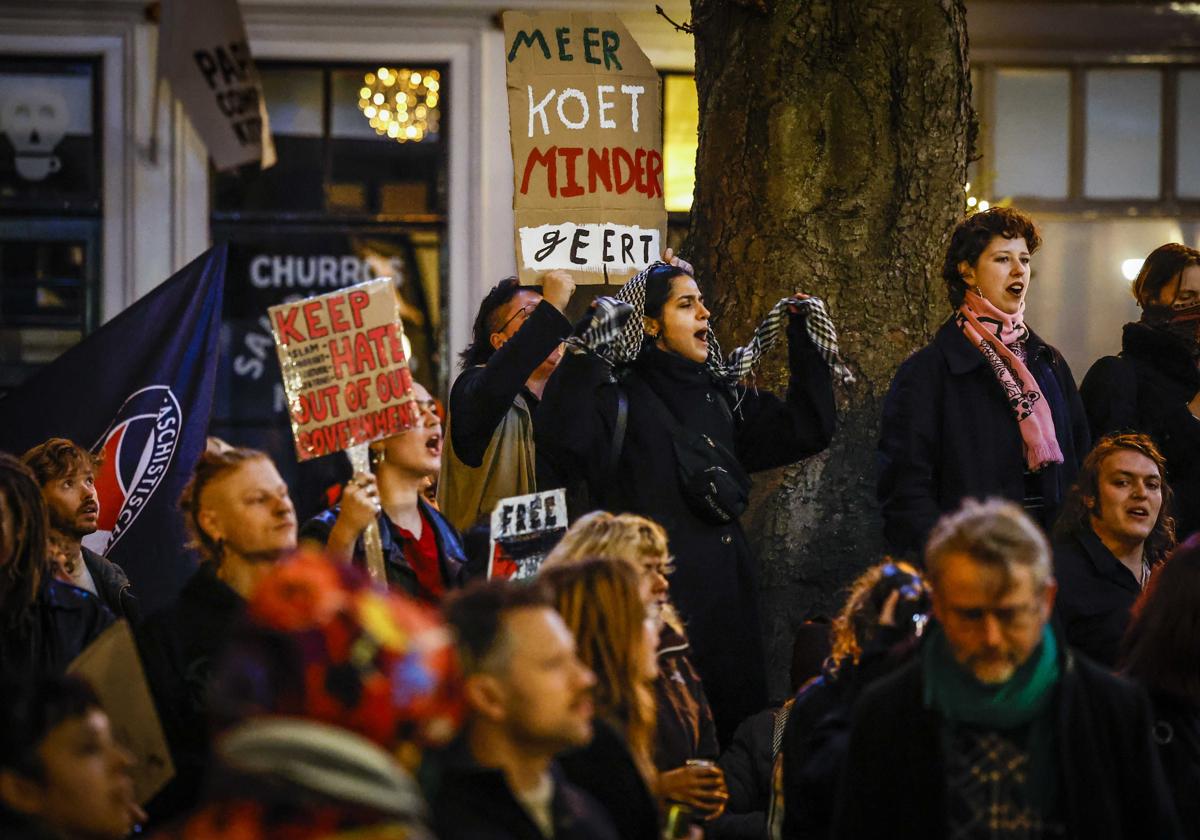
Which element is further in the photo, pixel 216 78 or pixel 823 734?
pixel 216 78

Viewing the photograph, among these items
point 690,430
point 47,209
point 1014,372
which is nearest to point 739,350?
point 690,430

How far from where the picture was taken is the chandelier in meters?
9.52

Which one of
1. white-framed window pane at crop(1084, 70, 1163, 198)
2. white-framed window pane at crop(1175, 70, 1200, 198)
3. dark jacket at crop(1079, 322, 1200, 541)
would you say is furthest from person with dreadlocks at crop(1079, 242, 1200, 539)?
white-framed window pane at crop(1175, 70, 1200, 198)

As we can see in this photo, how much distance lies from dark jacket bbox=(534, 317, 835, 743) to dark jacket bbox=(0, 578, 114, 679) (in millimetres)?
1537

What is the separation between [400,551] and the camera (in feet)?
16.7

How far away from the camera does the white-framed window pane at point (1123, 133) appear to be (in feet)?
32.1

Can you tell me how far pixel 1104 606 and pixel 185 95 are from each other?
5.41 meters

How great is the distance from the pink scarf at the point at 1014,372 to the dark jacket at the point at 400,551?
174cm

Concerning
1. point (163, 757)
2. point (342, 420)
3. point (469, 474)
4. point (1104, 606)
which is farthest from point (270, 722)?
point (469, 474)

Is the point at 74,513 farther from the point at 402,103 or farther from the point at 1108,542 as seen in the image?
the point at 402,103

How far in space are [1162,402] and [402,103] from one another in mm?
4867

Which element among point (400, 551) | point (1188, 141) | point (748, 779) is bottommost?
A: point (748, 779)

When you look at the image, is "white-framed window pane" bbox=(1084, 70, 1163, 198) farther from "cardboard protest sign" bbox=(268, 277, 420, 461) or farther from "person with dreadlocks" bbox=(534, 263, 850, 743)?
"cardboard protest sign" bbox=(268, 277, 420, 461)

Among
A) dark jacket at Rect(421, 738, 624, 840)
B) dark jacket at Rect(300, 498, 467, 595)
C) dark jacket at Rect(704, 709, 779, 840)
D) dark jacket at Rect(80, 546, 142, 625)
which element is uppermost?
dark jacket at Rect(300, 498, 467, 595)
